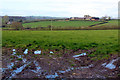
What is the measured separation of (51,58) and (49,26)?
1961cm

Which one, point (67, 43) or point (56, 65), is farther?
point (67, 43)

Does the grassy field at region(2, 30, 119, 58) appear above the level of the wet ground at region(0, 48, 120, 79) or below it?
above

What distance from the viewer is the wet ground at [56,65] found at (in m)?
6.86

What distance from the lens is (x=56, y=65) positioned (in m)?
7.83

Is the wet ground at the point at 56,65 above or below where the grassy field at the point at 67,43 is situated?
below

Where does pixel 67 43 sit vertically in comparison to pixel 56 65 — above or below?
above

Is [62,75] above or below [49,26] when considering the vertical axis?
below

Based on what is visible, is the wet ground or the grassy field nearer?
the wet ground

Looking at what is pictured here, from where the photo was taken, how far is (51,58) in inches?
348

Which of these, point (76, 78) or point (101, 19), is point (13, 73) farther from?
point (101, 19)

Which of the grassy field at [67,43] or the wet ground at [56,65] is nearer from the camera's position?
the wet ground at [56,65]

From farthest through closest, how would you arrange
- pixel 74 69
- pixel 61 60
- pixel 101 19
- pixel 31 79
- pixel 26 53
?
pixel 101 19 < pixel 26 53 < pixel 61 60 < pixel 74 69 < pixel 31 79

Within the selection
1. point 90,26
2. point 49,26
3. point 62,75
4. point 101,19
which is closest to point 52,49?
point 62,75

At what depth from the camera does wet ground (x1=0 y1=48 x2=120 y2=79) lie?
686cm
